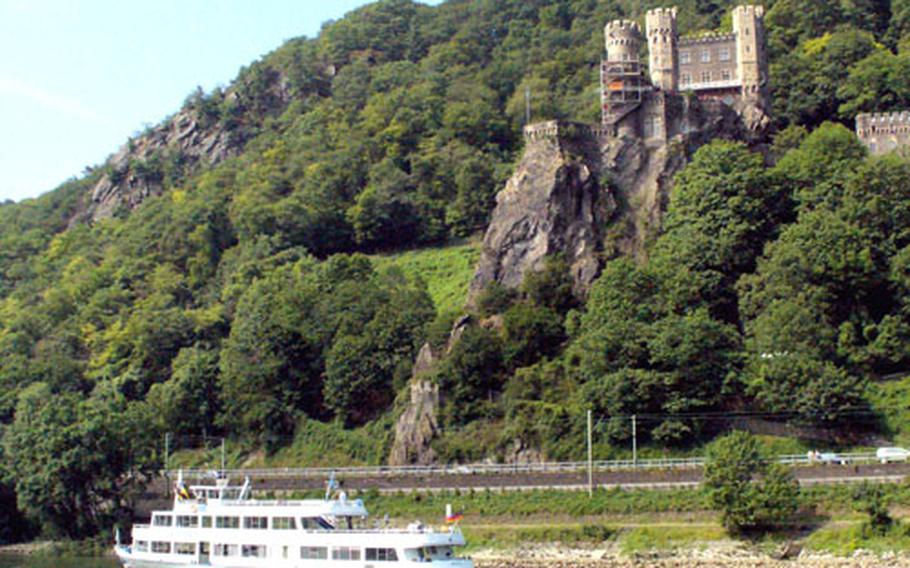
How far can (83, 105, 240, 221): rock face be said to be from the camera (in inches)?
6826

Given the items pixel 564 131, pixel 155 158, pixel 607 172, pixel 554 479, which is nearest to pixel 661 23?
pixel 564 131

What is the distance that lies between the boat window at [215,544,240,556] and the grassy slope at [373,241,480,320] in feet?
145

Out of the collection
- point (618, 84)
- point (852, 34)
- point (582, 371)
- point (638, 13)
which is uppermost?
point (638, 13)

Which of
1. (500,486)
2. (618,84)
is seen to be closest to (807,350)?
(500,486)

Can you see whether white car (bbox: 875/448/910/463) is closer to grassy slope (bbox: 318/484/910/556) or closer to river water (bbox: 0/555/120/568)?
grassy slope (bbox: 318/484/910/556)

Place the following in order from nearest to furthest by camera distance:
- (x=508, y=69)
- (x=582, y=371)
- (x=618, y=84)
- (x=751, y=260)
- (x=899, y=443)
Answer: (x=899, y=443) → (x=582, y=371) → (x=751, y=260) → (x=618, y=84) → (x=508, y=69)

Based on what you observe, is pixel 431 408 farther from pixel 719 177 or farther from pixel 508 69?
pixel 508 69

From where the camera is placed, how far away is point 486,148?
5536 inches

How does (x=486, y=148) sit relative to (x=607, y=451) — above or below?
above

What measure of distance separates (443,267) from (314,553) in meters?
59.8

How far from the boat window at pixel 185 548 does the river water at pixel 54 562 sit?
36.2ft

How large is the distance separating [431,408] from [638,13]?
3599 inches

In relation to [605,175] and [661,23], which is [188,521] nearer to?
[605,175]

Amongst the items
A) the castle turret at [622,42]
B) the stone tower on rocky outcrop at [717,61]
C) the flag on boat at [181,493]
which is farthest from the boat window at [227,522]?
the stone tower on rocky outcrop at [717,61]
